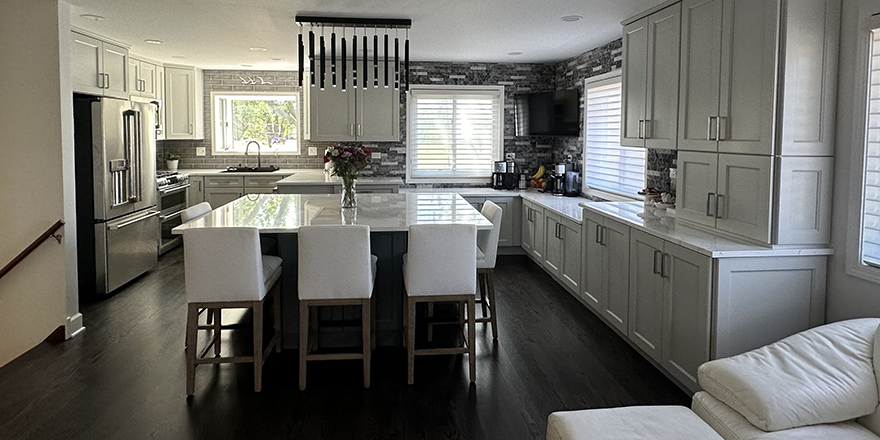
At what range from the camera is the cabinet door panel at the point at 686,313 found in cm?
331

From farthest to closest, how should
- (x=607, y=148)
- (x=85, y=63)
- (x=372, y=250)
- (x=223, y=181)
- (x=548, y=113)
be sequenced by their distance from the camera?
1. (x=223, y=181)
2. (x=548, y=113)
3. (x=607, y=148)
4. (x=85, y=63)
5. (x=372, y=250)

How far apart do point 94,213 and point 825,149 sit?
5571 millimetres

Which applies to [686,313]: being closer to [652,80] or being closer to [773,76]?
[773,76]

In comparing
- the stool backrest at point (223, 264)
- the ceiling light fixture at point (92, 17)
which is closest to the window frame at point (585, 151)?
the stool backrest at point (223, 264)

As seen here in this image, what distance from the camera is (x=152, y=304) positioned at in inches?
221

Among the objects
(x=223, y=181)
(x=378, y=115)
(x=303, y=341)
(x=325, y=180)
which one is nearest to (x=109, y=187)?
(x=325, y=180)

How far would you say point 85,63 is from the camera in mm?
5688

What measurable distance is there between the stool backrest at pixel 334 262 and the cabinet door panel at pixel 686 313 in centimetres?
174

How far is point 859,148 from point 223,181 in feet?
23.9

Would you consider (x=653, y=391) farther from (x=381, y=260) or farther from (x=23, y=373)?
(x=23, y=373)

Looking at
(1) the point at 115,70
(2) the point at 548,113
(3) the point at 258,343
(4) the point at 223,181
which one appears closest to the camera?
(3) the point at 258,343

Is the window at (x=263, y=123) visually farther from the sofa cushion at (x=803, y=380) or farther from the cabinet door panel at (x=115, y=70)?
the sofa cushion at (x=803, y=380)

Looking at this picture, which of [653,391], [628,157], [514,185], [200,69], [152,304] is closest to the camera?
[653,391]

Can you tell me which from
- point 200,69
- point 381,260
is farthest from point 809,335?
point 200,69
